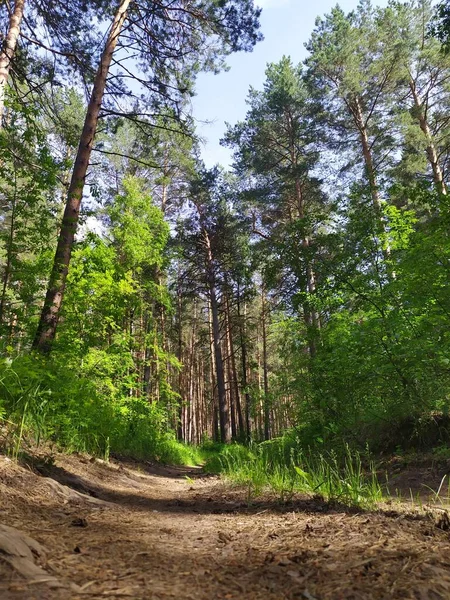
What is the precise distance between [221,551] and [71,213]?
6.64 m

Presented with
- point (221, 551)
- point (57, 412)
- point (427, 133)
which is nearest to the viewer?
point (221, 551)

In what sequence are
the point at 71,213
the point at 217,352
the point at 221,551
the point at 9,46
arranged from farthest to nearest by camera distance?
the point at 217,352, the point at 9,46, the point at 71,213, the point at 221,551

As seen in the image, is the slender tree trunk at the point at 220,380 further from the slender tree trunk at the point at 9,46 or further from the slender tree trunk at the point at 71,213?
the slender tree trunk at the point at 9,46

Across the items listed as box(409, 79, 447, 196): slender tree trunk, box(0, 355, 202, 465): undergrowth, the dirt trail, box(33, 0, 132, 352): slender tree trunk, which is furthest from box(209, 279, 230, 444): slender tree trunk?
the dirt trail

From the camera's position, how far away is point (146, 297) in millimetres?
16797

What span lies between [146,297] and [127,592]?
15.8 m

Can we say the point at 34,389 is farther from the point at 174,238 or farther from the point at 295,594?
the point at 174,238

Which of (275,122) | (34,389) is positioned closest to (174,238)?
(275,122)

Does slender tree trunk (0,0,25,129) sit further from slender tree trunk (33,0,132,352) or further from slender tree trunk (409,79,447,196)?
slender tree trunk (409,79,447,196)

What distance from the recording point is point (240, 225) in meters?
19.3

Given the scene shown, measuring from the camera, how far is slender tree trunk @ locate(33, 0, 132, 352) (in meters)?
6.45

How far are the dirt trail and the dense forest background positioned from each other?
1.53 meters

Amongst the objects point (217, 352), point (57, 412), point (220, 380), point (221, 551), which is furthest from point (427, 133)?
point (221, 551)

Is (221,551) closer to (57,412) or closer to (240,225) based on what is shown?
(57,412)
